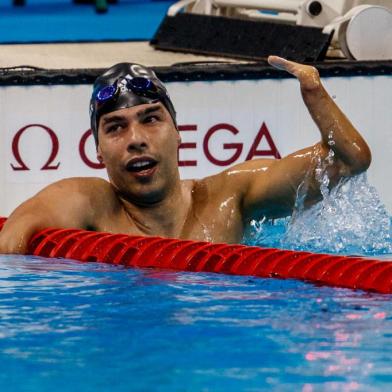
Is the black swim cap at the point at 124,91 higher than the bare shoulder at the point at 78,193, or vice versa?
the black swim cap at the point at 124,91

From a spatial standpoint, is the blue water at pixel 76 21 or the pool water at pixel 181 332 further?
the blue water at pixel 76 21

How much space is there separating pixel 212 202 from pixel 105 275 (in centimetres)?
51

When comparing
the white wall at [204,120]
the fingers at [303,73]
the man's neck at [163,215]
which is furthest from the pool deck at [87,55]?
the fingers at [303,73]

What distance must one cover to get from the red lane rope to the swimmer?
9cm

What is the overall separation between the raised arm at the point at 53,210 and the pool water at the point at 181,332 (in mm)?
112

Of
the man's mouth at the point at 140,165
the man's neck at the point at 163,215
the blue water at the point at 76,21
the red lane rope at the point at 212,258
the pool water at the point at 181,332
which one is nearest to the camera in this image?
the pool water at the point at 181,332

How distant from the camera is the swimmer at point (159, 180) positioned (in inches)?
157

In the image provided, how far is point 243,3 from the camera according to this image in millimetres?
7328

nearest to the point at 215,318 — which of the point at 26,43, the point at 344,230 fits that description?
the point at 344,230

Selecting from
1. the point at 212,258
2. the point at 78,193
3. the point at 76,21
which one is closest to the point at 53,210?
the point at 78,193

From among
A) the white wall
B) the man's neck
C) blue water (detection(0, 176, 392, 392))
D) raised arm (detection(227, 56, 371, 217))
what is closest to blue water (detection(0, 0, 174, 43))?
the white wall

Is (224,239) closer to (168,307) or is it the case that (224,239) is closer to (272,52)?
(168,307)

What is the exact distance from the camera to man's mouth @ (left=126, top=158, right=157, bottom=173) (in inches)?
159

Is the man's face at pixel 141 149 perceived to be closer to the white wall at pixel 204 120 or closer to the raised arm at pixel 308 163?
the raised arm at pixel 308 163
